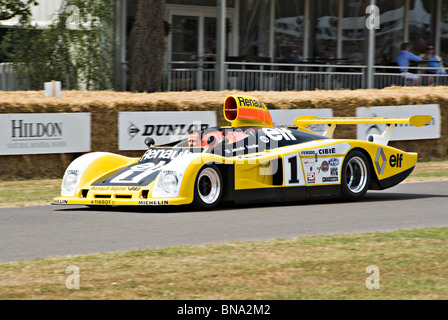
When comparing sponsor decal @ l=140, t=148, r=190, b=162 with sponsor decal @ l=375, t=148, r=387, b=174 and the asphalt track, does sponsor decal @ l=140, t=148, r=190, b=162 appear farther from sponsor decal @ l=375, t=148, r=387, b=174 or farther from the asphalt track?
sponsor decal @ l=375, t=148, r=387, b=174

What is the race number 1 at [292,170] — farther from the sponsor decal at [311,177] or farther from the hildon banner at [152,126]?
the hildon banner at [152,126]

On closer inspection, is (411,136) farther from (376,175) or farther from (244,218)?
(244,218)

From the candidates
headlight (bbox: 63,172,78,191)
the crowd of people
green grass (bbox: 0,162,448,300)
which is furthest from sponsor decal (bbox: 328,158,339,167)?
the crowd of people

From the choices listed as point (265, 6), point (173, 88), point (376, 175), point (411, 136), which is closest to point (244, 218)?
point (376, 175)

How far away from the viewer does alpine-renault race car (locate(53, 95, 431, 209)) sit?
8.88m

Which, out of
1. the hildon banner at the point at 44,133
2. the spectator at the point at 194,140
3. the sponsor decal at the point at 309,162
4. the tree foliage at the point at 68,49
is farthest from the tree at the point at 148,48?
the sponsor decal at the point at 309,162

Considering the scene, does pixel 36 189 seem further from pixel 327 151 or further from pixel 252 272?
pixel 252 272

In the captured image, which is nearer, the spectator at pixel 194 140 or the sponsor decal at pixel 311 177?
the spectator at pixel 194 140

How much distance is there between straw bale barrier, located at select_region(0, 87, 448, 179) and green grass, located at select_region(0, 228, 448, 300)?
6.51 meters

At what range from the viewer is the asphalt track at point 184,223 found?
6.96 metres

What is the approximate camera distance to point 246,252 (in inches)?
254

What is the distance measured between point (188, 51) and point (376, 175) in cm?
1207

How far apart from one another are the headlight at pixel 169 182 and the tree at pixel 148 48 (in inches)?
324

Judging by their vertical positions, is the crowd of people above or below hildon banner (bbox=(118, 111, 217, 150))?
above
